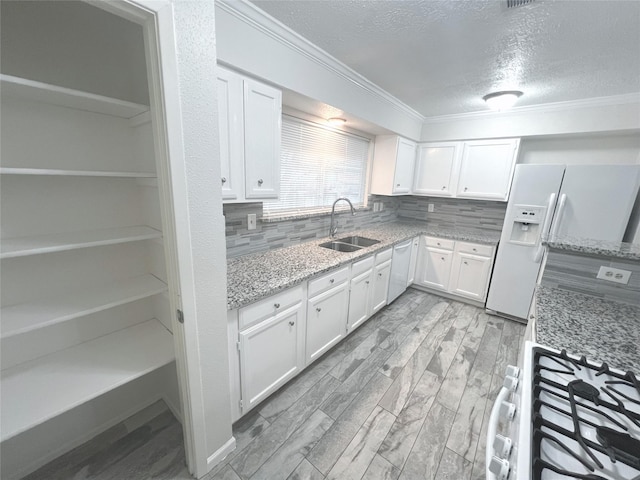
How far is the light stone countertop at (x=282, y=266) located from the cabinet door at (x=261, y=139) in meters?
0.51

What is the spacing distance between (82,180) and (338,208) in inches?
88.5

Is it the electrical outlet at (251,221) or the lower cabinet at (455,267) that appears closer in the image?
the electrical outlet at (251,221)

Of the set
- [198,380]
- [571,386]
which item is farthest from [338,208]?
[571,386]

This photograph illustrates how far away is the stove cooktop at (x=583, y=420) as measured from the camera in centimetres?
59

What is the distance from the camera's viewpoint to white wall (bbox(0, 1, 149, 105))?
98 centimetres

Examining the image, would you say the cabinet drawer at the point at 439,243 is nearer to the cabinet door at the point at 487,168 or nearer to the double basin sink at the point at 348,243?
the cabinet door at the point at 487,168

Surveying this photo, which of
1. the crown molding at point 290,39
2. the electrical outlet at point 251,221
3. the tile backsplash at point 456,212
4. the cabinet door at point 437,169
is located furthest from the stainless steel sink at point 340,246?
the tile backsplash at point 456,212

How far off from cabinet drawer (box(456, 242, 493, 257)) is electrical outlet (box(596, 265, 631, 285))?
1.56 metres

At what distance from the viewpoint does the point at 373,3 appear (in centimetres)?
133

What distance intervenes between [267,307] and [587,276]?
6.34 feet

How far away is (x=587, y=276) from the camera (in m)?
1.54

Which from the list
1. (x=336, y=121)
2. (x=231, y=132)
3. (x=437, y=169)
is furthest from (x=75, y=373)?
(x=437, y=169)

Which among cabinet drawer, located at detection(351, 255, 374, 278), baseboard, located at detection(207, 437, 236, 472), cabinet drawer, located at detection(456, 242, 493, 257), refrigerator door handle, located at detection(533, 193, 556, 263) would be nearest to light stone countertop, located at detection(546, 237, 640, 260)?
refrigerator door handle, located at detection(533, 193, 556, 263)

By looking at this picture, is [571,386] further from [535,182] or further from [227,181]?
[535,182]
